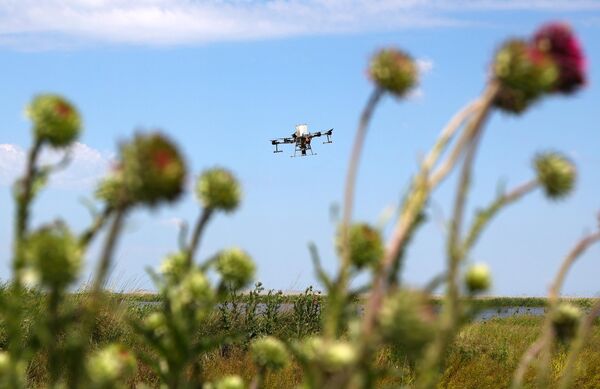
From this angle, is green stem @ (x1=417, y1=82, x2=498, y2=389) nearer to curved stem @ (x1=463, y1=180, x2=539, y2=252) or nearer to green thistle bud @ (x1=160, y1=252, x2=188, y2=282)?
curved stem @ (x1=463, y1=180, x2=539, y2=252)

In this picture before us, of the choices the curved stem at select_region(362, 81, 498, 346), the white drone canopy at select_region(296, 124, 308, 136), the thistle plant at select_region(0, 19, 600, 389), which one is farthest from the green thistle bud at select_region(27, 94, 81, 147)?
the white drone canopy at select_region(296, 124, 308, 136)

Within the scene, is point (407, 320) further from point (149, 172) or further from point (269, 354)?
point (269, 354)

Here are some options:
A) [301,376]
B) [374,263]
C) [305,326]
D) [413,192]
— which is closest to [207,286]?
[374,263]

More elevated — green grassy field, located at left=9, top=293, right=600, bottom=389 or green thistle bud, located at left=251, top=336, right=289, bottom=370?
green thistle bud, located at left=251, top=336, right=289, bottom=370

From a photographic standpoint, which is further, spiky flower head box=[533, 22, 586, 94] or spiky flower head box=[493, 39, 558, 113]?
spiky flower head box=[533, 22, 586, 94]

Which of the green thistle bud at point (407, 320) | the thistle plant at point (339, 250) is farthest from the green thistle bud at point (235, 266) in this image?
the green thistle bud at point (407, 320)

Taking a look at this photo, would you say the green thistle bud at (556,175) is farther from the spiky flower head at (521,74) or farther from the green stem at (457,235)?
the green stem at (457,235)

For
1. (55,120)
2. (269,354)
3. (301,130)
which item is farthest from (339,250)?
(301,130)

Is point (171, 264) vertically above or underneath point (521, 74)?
underneath
